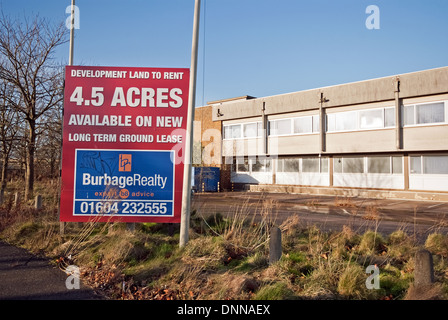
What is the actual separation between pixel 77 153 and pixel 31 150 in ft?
25.2

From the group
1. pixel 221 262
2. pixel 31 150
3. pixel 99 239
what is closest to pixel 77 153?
pixel 99 239

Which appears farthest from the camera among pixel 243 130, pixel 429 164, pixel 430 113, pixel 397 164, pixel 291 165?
pixel 243 130

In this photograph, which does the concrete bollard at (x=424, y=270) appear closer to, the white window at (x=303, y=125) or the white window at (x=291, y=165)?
the white window at (x=303, y=125)

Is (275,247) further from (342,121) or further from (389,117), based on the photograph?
(342,121)

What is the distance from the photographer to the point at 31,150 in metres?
14.6

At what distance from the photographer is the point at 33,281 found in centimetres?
560

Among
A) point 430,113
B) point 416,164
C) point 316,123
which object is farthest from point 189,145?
point 316,123

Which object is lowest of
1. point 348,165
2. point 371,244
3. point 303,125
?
point 371,244

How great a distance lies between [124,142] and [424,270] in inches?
244

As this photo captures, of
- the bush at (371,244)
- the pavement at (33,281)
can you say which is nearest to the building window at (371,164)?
the bush at (371,244)

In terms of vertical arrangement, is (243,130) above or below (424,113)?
above

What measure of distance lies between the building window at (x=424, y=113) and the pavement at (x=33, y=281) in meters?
23.1
